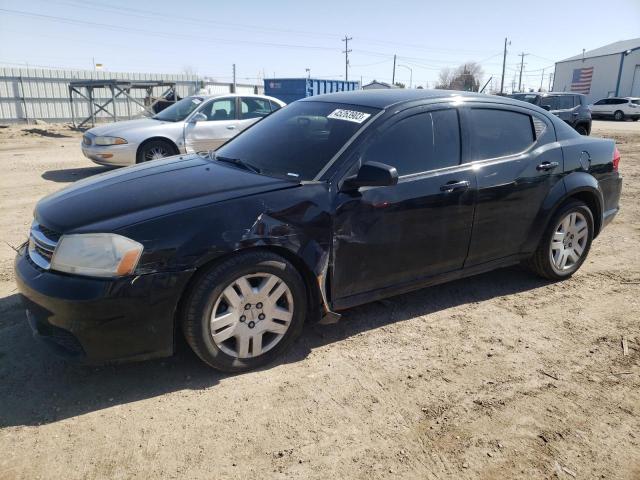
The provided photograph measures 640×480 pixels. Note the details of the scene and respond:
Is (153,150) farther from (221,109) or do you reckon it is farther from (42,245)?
(42,245)

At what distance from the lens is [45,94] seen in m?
25.7

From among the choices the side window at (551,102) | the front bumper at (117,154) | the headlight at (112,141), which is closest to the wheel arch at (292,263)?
the front bumper at (117,154)

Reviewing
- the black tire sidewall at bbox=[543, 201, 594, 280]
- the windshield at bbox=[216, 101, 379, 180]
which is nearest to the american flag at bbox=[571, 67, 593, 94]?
the black tire sidewall at bbox=[543, 201, 594, 280]

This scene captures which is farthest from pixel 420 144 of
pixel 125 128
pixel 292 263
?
pixel 125 128

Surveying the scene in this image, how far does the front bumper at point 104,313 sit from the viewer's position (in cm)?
262

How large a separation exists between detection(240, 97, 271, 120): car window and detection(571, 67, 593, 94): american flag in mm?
52708

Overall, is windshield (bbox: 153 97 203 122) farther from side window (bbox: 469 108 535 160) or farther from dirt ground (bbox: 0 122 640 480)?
side window (bbox: 469 108 535 160)

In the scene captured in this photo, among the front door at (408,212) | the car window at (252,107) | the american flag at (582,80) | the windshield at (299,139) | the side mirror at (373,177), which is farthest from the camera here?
the american flag at (582,80)

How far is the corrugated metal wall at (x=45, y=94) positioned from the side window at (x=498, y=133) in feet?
85.1

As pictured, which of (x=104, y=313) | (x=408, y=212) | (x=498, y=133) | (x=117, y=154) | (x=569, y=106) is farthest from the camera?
(x=569, y=106)

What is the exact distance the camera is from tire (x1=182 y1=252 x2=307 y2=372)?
112 inches

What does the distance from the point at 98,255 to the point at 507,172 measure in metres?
3.09

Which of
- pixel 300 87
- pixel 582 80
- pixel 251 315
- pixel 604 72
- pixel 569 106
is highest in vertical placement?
pixel 604 72

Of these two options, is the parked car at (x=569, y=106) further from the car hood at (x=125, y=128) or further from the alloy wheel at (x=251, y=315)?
the alloy wheel at (x=251, y=315)
